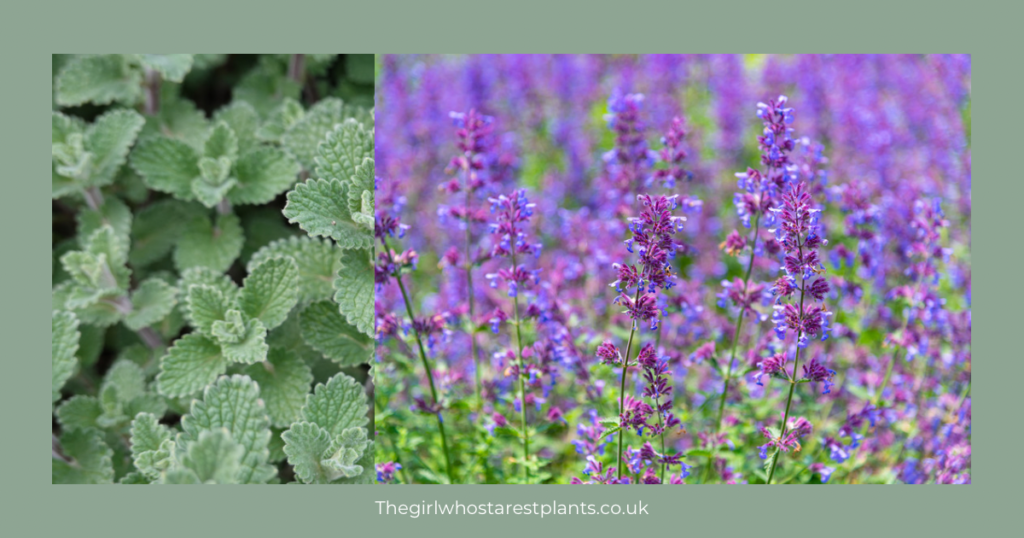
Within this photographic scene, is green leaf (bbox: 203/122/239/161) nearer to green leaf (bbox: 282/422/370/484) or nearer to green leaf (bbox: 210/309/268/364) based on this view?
green leaf (bbox: 210/309/268/364)

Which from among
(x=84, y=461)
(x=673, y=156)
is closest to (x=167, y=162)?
(x=84, y=461)

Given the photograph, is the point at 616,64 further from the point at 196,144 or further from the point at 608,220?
the point at 196,144

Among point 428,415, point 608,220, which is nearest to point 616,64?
point 608,220

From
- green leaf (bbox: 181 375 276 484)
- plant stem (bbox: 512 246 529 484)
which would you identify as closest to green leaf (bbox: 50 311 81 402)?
green leaf (bbox: 181 375 276 484)

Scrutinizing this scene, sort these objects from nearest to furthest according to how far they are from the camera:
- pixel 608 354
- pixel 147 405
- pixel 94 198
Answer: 1. pixel 608 354
2. pixel 147 405
3. pixel 94 198

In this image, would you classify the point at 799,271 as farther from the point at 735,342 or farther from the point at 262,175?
the point at 262,175

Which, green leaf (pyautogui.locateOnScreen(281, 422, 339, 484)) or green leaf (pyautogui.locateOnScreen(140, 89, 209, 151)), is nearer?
green leaf (pyautogui.locateOnScreen(281, 422, 339, 484))
